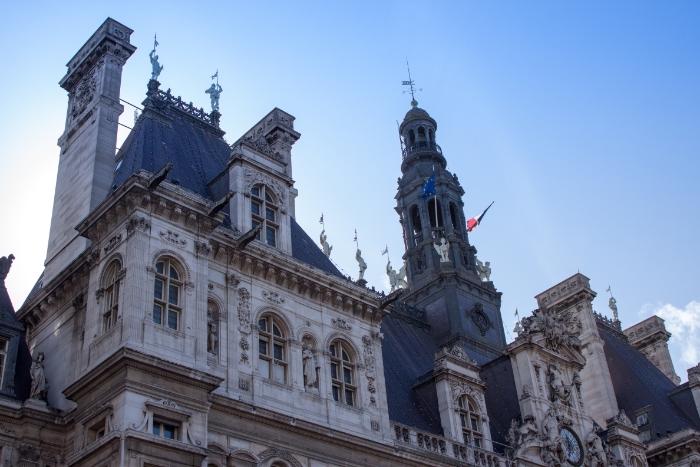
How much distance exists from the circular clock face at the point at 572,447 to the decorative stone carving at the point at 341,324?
1220 cm

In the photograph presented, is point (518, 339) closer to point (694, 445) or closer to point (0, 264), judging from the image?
point (694, 445)

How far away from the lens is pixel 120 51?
3641cm

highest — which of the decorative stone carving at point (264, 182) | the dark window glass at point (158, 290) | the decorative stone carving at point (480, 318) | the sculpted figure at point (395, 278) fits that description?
the sculpted figure at point (395, 278)

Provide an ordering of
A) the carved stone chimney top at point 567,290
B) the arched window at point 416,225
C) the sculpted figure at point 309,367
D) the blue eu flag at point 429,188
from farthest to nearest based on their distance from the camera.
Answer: the carved stone chimney top at point 567,290 < the arched window at point 416,225 < the blue eu flag at point 429,188 < the sculpted figure at point 309,367

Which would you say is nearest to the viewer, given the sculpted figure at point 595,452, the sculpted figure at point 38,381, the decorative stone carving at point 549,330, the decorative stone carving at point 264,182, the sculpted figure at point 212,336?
the sculpted figure at point 38,381

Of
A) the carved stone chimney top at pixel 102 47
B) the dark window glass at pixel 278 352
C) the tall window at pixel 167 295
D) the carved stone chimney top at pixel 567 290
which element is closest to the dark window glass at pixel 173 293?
the tall window at pixel 167 295

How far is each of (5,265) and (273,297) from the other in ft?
31.6

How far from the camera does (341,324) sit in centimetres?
3344

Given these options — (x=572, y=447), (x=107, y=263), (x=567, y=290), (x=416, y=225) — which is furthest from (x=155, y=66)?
(x=567, y=290)

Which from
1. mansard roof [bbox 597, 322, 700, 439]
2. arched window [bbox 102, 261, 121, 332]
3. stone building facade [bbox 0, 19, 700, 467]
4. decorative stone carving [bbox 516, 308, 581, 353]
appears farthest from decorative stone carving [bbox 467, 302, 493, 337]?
arched window [bbox 102, 261, 121, 332]

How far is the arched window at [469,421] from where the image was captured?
36750 millimetres

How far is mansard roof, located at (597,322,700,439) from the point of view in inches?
2046

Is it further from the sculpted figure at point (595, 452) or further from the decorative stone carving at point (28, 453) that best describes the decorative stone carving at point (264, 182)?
the sculpted figure at point (595, 452)

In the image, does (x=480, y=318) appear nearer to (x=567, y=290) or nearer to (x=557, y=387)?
(x=557, y=387)
